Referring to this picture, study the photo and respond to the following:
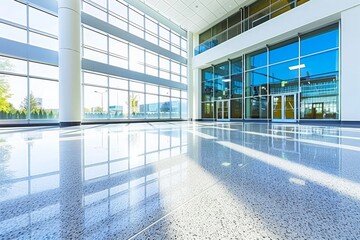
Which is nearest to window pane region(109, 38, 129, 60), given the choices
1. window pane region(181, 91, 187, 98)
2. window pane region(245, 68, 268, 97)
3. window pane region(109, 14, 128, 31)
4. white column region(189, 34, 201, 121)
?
window pane region(109, 14, 128, 31)

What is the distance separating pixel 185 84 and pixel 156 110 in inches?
190

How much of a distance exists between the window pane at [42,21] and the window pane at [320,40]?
15398mm

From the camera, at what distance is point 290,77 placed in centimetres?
1269

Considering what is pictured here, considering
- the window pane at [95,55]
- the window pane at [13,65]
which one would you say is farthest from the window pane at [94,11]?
the window pane at [13,65]

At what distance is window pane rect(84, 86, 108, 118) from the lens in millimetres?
12664

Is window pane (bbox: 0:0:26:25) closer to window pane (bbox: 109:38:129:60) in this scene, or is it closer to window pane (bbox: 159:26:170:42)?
window pane (bbox: 109:38:129:60)

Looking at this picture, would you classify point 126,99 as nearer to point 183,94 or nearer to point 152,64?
point 152,64

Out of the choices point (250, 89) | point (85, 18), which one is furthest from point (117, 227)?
point (250, 89)

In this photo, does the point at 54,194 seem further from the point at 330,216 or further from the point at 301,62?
the point at 301,62

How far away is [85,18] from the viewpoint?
1196 centimetres

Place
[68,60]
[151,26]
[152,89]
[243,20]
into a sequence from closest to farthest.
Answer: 1. [68,60]
2. [243,20]
3. [151,26]
4. [152,89]

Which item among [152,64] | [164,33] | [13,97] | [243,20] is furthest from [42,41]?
[243,20]

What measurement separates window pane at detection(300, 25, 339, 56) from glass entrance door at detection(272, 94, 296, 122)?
2949 mm

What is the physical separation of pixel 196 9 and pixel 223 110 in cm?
912
